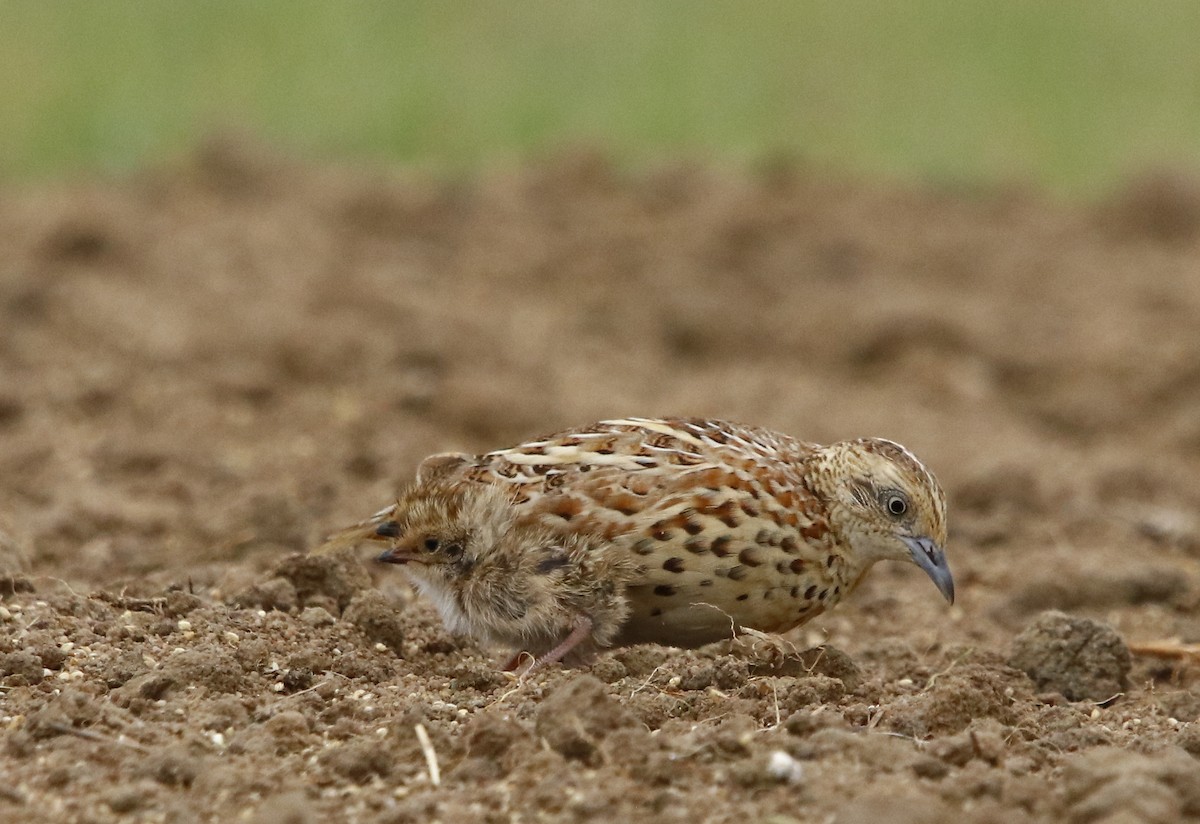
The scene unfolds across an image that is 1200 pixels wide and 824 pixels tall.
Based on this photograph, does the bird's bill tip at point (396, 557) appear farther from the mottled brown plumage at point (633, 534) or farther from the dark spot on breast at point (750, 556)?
the dark spot on breast at point (750, 556)

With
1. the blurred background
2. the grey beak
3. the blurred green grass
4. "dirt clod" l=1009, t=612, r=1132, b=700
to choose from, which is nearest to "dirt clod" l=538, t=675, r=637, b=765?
the grey beak

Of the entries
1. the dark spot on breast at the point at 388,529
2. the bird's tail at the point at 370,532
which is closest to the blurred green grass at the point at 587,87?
the bird's tail at the point at 370,532

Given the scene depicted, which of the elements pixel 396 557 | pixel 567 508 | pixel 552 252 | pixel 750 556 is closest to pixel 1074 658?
pixel 750 556

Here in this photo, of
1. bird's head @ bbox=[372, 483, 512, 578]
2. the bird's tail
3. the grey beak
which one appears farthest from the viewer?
the grey beak

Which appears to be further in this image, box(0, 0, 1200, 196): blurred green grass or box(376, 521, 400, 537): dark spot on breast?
box(0, 0, 1200, 196): blurred green grass

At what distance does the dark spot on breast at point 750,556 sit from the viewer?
5.18 metres

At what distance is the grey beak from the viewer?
566 cm

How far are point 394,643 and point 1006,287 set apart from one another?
8.50 m

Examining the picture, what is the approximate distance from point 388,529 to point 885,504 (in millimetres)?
1413

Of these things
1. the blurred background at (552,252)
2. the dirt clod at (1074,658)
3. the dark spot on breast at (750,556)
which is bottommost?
the dirt clod at (1074,658)

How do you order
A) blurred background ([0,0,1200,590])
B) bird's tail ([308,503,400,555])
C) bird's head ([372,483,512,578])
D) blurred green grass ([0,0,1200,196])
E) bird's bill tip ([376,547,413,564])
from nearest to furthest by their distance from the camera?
bird's head ([372,483,512,578]) < bird's bill tip ([376,547,413,564]) < bird's tail ([308,503,400,555]) < blurred background ([0,0,1200,590]) < blurred green grass ([0,0,1200,196])

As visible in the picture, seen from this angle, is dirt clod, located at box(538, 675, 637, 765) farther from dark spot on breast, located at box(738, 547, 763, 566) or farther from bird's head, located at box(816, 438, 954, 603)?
bird's head, located at box(816, 438, 954, 603)

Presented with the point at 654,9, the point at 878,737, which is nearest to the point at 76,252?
the point at 878,737

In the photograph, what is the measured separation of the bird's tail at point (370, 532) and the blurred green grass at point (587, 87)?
862cm
